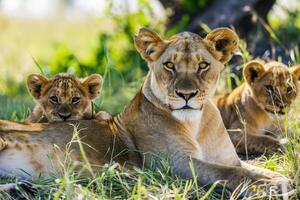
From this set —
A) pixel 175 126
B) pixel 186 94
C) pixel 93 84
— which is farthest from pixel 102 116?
pixel 186 94

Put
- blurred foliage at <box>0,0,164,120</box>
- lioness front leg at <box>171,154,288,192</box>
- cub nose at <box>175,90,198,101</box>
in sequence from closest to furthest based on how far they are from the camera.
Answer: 1. lioness front leg at <box>171,154,288,192</box>
2. cub nose at <box>175,90,198,101</box>
3. blurred foliage at <box>0,0,164,120</box>

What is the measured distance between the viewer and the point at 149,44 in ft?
18.5

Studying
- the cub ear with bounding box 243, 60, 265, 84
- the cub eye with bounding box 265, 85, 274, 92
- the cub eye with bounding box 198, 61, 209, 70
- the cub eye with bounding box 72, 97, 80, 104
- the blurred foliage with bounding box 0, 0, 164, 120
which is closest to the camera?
the cub eye with bounding box 198, 61, 209, 70

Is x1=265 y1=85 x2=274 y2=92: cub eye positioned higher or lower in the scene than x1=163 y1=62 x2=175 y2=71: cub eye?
lower

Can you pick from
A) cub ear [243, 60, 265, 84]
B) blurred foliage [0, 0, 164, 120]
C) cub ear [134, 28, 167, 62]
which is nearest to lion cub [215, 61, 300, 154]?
cub ear [243, 60, 265, 84]

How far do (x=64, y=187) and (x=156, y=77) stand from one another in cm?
102

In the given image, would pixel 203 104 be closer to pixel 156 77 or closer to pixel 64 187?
pixel 156 77

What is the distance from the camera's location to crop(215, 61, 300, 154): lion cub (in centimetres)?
668

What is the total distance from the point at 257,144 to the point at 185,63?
1608mm

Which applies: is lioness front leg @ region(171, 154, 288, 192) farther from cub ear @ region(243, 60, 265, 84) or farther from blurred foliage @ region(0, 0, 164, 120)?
blurred foliage @ region(0, 0, 164, 120)

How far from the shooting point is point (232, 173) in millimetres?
5113

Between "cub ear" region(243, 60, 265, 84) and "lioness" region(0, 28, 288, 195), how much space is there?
137 centimetres

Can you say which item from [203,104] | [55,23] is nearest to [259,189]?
[203,104]

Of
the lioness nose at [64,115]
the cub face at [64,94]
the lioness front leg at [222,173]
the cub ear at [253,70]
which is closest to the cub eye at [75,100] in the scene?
the cub face at [64,94]
